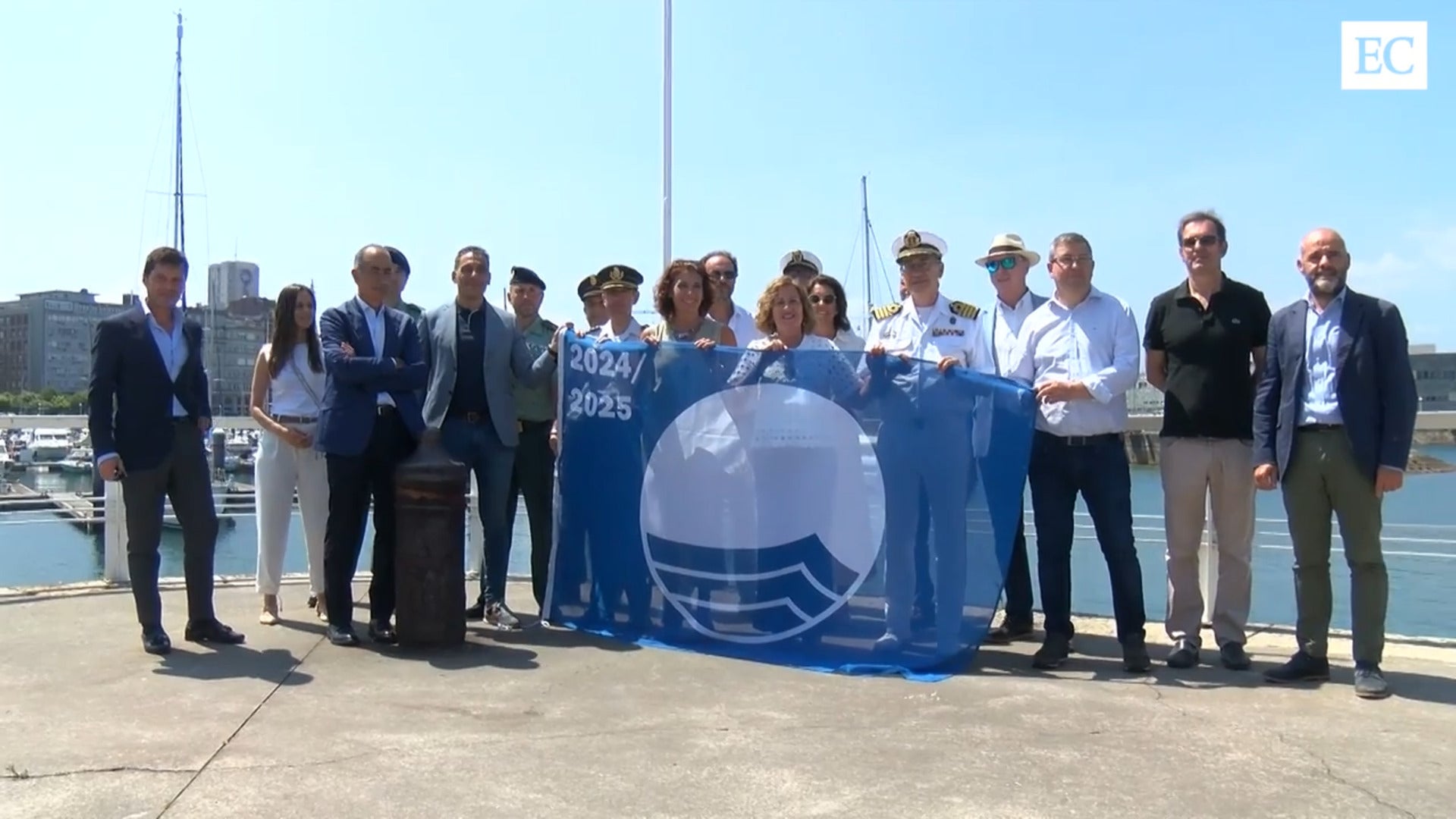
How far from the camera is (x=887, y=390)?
523 cm

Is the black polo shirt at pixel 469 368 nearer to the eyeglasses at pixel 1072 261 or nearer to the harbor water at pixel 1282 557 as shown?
the harbor water at pixel 1282 557

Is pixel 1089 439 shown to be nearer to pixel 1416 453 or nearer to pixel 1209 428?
pixel 1209 428

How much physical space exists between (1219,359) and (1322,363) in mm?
447

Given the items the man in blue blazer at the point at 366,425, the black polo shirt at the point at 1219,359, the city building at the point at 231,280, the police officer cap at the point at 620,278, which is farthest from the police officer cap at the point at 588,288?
the city building at the point at 231,280

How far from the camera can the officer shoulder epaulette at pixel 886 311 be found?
19.3 feet

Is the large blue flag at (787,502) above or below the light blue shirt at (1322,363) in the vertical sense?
below

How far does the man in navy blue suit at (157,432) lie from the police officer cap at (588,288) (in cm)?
209

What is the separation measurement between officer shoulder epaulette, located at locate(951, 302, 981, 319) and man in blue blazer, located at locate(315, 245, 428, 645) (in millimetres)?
2615

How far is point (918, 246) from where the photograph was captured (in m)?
5.52

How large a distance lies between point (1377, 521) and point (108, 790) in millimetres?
4670

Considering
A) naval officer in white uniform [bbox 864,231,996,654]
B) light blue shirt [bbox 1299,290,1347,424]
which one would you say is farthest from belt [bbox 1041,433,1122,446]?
light blue shirt [bbox 1299,290,1347,424]

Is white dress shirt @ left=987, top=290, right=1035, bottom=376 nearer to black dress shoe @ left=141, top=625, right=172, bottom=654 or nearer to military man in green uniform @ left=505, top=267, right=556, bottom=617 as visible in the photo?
military man in green uniform @ left=505, top=267, right=556, bottom=617

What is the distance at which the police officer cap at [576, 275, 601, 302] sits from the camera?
Result: 6477 mm

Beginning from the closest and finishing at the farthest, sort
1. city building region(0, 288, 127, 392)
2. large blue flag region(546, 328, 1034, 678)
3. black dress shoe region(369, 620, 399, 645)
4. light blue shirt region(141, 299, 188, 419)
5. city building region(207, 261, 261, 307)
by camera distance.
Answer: large blue flag region(546, 328, 1034, 678)
light blue shirt region(141, 299, 188, 419)
black dress shoe region(369, 620, 399, 645)
city building region(207, 261, 261, 307)
city building region(0, 288, 127, 392)
